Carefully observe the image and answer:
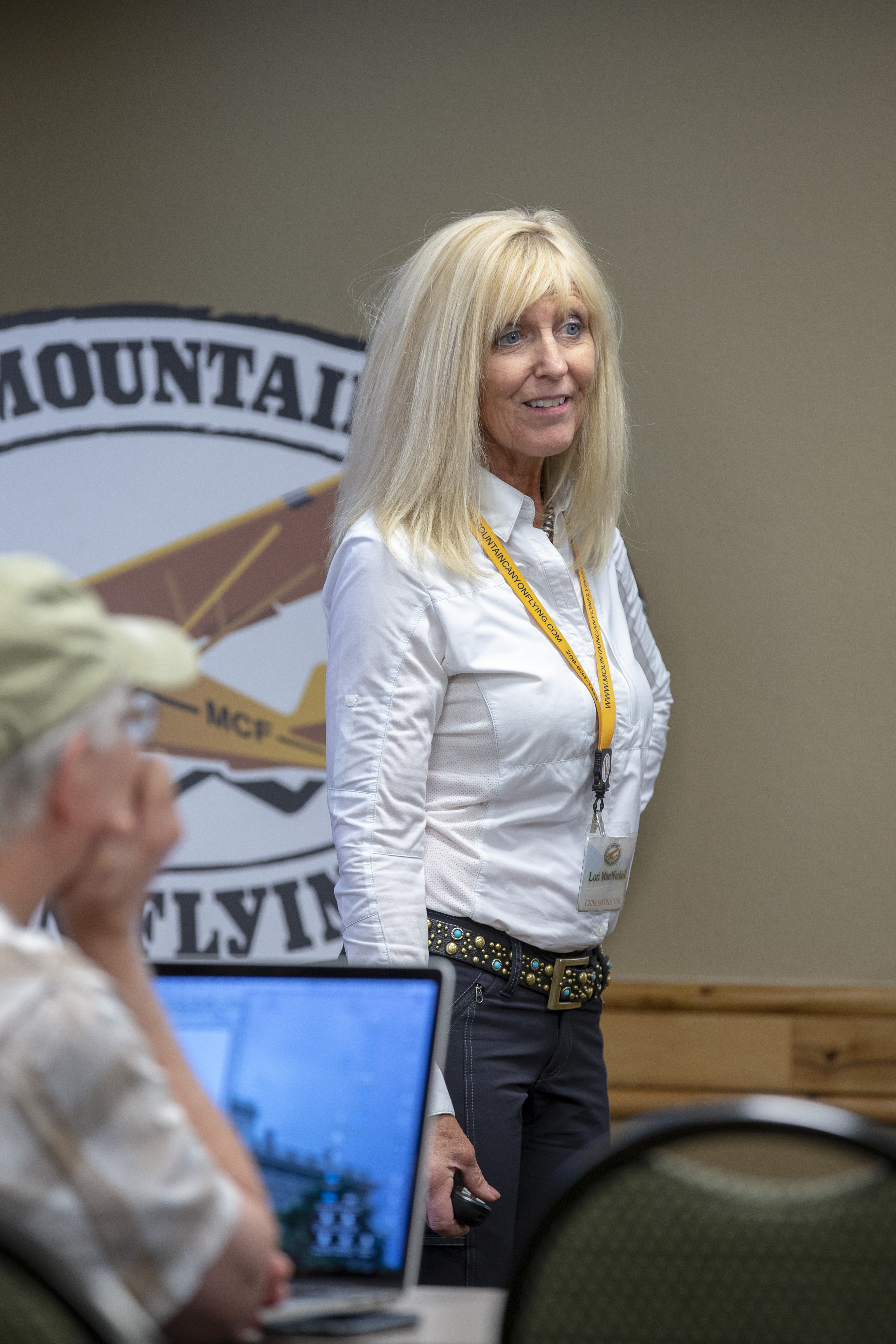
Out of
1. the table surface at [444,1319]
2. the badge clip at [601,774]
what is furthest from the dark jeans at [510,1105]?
the table surface at [444,1319]

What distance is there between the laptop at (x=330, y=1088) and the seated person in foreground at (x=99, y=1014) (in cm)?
19

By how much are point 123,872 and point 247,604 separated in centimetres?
218

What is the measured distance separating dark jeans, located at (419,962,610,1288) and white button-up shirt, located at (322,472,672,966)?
3.7 inches

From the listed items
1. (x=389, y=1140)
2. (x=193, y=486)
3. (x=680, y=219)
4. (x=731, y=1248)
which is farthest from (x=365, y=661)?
(x=680, y=219)

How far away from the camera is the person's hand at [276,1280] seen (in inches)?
37.8

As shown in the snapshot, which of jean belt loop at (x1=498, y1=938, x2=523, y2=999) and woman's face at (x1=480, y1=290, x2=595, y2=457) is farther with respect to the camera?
woman's face at (x1=480, y1=290, x2=595, y2=457)

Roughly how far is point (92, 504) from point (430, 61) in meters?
1.25

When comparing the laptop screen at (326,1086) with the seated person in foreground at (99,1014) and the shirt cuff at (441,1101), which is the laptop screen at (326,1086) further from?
the shirt cuff at (441,1101)

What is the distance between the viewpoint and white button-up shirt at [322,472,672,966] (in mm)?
1718

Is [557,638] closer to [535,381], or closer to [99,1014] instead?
[535,381]

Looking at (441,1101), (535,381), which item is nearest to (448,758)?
(441,1101)

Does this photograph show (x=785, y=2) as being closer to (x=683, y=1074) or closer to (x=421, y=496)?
(x=421, y=496)

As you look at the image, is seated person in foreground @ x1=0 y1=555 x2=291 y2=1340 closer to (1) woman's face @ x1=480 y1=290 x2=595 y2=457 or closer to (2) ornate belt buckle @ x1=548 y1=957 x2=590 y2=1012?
(2) ornate belt buckle @ x1=548 y1=957 x2=590 y2=1012

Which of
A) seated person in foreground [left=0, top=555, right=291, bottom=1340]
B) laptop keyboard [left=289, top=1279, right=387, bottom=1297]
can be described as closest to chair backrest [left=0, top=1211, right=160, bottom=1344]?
seated person in foreground [left=0, top=555, right=291, bottom=1340]
